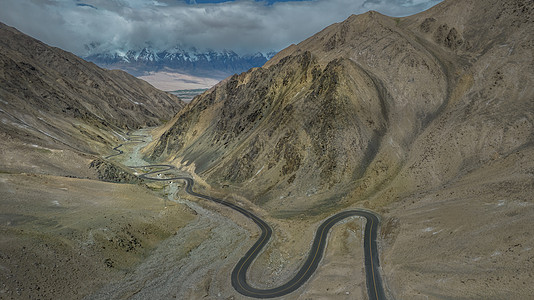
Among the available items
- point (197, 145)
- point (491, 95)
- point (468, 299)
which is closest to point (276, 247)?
point (468, 299)

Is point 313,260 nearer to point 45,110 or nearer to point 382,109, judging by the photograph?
point 382,109

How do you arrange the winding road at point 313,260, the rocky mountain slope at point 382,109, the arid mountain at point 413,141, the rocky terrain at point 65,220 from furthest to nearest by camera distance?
the rocky mountain slope at point 382,109 < the winding road at point 313,260 < the arid mountain at point 413,141 < the rocky terrain at point 65,220

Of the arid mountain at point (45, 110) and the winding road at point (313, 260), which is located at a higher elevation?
the arid mountain at point (45, 110)

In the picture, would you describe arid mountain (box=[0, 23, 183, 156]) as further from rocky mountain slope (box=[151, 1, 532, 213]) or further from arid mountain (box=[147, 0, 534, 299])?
rocky mountain slope (box=[151, 1, 532, 213])

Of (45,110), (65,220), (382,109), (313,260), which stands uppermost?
(45,110)

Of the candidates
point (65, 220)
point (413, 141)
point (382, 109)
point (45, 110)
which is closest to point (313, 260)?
point (65, 220)

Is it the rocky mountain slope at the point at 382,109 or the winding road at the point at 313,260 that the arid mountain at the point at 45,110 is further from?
the winding road at the point at 313,260

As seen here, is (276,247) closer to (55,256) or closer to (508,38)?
(55,256)

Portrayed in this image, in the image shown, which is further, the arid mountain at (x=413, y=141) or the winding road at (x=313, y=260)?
the winding road at (x=313, y=260)

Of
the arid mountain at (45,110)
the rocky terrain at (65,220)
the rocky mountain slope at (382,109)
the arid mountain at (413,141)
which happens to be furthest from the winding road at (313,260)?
the arid mountain at (45,110)
